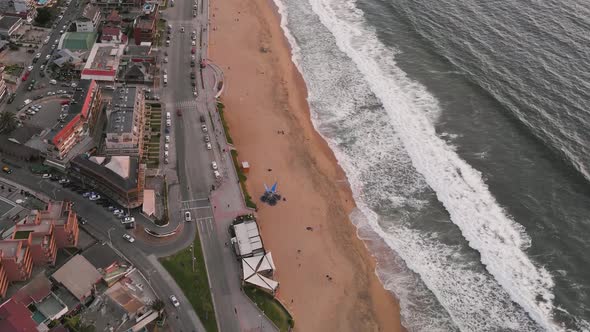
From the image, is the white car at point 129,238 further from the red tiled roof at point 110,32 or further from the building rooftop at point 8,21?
the building rooftop at point 8,21

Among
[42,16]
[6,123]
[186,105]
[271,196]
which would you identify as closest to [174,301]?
[271,196]

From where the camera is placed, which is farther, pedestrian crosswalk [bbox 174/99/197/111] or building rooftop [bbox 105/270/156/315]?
pedestrian crosswalk [bbox 174/99/197/111]

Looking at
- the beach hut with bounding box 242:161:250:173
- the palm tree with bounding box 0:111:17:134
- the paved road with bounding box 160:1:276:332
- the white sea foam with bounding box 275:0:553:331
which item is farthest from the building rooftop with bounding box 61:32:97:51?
the beach hut with bounding box 242:161:250:173

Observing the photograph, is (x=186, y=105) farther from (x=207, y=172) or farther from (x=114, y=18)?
(x=114, y=18)

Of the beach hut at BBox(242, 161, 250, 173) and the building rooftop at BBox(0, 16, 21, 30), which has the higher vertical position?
the building rooftop at BBox(0, 16, 21, 30)

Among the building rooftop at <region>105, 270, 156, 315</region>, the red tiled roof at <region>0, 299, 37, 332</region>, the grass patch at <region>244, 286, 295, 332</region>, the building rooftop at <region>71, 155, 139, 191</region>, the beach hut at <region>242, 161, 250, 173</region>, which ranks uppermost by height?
the building rooftop at <region>71, 155, 139, 191</region>

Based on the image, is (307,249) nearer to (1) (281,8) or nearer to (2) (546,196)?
(2) (546,196)

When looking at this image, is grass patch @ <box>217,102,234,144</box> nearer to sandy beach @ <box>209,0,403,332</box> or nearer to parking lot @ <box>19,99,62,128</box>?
sandy beach @ <box>209,0,403,332</box>
